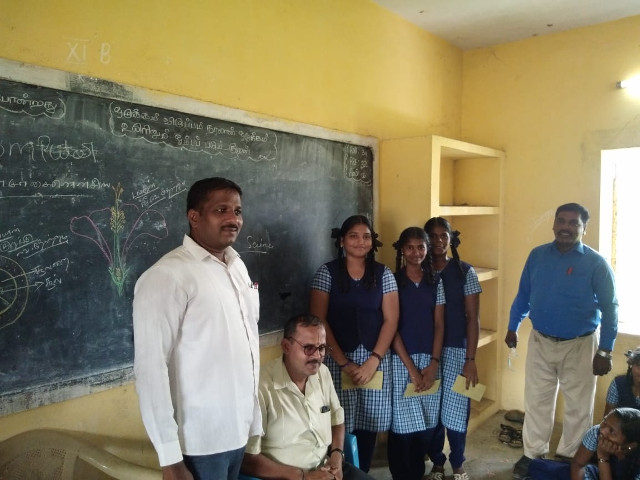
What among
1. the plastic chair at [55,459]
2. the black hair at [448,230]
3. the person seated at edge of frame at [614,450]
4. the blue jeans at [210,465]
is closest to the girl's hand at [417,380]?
the black hair at [448,230]

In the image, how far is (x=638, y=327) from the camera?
345 cm

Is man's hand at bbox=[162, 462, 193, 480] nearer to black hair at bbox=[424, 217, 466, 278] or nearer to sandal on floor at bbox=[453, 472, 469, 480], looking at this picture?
black hair at bbox=[424, 217, 466, 278]

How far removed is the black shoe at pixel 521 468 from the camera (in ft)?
9.59

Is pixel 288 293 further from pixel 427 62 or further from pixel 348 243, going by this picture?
pixel 427 62

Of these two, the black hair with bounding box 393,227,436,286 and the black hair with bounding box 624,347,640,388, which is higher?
the black hair with bounding box 393,227,436,286

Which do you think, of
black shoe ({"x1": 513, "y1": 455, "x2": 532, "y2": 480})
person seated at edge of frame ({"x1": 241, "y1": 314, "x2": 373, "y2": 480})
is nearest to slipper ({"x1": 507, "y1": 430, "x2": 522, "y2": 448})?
black shoe ({"x1": 513, "y1": 455, "x2": 532, "y2": 480})

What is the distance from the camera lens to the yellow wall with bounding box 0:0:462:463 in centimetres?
178

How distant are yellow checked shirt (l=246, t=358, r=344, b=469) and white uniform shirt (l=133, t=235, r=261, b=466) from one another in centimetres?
33

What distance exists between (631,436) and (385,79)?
244cm

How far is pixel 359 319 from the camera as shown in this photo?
96.8 inches

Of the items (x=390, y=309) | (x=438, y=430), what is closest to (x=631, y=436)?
(x=438, y=430)

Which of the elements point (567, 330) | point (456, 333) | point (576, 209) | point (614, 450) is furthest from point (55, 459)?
point (576, 209)

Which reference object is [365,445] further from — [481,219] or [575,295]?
[481,219]

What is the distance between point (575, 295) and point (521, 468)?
111 cm
